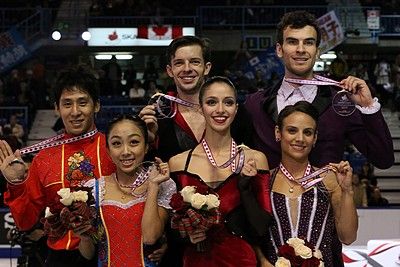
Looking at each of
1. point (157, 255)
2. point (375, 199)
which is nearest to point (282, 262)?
point (157, 255)

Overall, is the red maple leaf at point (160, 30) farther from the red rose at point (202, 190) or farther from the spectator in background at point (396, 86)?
the red rose at point (202, 190)

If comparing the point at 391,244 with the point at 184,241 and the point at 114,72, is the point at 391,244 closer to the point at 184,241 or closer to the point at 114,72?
the point at 184,241

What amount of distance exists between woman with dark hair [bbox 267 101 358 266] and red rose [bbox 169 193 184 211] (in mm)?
512

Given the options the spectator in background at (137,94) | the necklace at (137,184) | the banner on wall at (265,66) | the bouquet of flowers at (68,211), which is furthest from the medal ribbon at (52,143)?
the banner on wall at (265,66)

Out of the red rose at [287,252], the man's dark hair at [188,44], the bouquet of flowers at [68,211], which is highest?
the man's dark hair at [188,44]

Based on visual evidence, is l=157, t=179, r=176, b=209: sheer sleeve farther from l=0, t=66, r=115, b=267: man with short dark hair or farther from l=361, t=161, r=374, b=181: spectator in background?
l=361, t=161, r=374, b=181: spectator in background

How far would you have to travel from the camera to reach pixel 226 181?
11.4 feet

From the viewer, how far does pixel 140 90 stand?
14.9 m

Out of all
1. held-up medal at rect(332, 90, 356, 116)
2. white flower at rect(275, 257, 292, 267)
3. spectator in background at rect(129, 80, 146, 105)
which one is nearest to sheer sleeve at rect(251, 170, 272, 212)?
white flower at rect(275, 257, 292, 267)

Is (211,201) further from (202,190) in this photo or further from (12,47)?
(12,47)

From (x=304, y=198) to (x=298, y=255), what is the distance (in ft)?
1.11

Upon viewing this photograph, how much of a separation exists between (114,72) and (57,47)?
1293 mm

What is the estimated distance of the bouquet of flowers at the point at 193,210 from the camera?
3.17 m

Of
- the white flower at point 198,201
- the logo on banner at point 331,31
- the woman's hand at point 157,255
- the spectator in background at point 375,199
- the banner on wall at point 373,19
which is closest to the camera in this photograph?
the white flower at point 198,201
